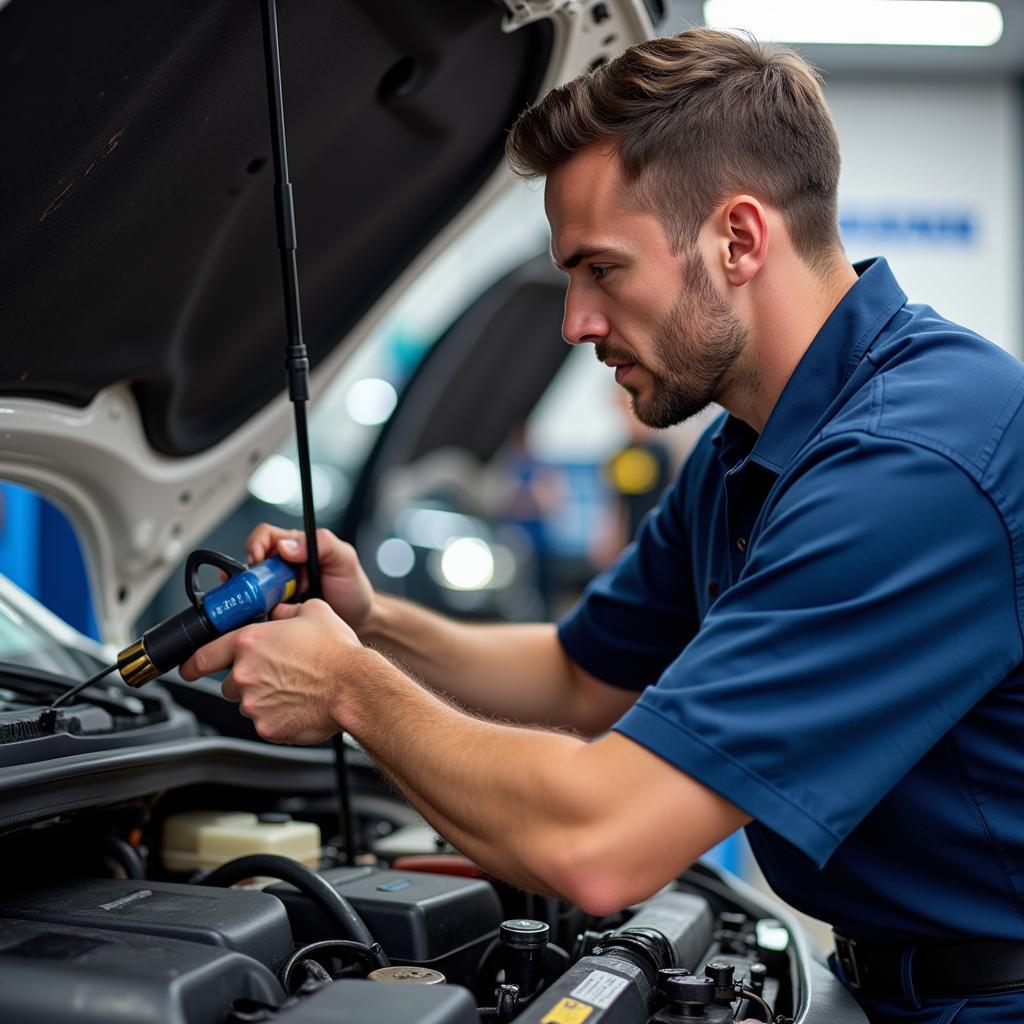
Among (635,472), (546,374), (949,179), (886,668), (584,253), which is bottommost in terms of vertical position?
(635,472)

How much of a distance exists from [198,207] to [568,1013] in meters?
0.87

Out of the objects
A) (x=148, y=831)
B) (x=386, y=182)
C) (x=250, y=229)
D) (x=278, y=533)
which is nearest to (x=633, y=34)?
(x=386, y=182)

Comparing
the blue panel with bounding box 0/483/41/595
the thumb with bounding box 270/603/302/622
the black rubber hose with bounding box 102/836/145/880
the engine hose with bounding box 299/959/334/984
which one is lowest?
the engine hose with bounding box 299/959/334/984

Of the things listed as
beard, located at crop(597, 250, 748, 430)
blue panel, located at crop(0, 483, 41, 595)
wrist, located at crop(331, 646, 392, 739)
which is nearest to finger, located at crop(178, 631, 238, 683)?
wrist, located at crop(331, 646, 392, 739)

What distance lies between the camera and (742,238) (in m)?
1.19

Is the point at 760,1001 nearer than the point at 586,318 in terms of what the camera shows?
Yes

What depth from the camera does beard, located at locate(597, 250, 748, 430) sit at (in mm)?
1184

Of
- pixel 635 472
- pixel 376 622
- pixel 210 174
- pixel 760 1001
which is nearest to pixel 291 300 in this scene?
pixel 210 174

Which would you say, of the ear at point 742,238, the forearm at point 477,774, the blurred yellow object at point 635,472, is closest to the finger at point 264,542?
the forearm at point 477,774

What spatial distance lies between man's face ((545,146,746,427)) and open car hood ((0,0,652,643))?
0.22 m

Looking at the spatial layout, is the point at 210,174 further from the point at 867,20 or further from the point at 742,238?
the point at 867,20

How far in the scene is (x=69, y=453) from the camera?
1.44 m

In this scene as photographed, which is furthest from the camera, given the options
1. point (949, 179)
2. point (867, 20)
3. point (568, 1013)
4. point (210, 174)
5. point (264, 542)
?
point (949, 179)

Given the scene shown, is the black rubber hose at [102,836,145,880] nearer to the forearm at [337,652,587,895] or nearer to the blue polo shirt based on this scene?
the forearm at [337,652,587,895]
